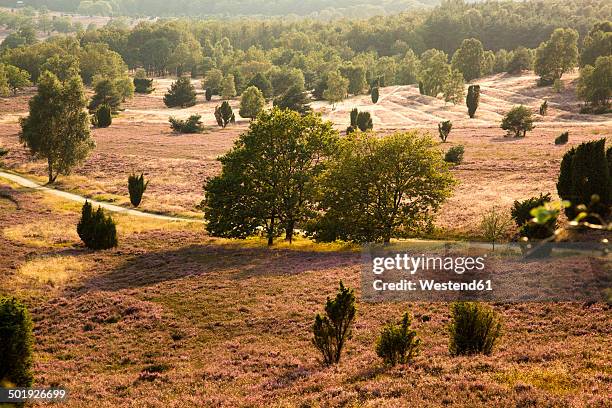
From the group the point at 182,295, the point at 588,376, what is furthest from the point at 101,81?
the point at 588,376

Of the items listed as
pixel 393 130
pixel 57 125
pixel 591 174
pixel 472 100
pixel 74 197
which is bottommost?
pixel 74 197

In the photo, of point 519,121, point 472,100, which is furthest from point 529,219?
point 472,100

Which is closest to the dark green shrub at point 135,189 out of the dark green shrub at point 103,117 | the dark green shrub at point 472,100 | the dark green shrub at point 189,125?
the dark green shrub at point 189,125

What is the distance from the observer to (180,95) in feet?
561

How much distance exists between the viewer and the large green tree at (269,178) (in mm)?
47906

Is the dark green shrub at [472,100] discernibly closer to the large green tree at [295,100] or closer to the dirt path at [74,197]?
the large green tree at [295,100]

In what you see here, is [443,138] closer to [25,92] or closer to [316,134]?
[316,134]

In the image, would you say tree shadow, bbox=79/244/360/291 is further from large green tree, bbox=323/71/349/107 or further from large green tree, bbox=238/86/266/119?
large green tree, bbox=323/71/349/107

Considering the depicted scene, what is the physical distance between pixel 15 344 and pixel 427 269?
23624 millimetres

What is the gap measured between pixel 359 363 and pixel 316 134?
32981 millimetres

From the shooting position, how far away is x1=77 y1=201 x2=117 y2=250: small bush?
47.8 meters

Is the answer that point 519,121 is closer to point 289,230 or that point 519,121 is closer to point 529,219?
point 289,230

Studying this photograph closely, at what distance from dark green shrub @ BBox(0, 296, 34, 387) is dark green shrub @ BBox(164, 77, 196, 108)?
157 meters

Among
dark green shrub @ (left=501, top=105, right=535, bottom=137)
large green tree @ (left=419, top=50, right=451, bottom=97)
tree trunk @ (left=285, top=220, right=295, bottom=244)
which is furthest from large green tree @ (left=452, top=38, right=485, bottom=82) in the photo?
tree trunk @ (left=285, top=220, right=295, bottom=244)
